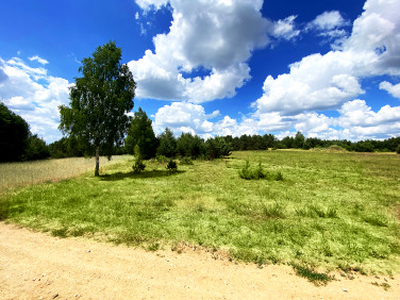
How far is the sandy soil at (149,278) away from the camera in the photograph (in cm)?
358

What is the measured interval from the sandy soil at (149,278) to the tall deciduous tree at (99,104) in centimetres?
1390

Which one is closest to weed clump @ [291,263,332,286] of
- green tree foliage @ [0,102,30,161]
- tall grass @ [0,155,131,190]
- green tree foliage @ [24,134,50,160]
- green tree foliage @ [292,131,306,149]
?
tall grass @ [0,155,131,190]

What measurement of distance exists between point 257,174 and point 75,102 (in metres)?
19.2

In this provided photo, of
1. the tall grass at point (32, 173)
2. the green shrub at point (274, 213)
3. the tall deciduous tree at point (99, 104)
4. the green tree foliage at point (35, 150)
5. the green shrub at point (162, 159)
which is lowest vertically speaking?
the green shrub at point (274, 213)

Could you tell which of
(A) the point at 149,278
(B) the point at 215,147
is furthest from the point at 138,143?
(A) the point at 149,278

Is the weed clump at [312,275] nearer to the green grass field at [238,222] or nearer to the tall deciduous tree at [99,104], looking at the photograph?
the green grass field at [238,222]

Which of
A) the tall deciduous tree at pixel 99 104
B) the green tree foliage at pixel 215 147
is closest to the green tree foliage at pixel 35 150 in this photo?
the tall deciduous tree at pixel 99 104

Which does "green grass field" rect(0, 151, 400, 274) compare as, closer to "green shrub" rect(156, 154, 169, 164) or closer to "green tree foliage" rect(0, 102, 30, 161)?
"green shrub" rect(156, 154, 169, 164)

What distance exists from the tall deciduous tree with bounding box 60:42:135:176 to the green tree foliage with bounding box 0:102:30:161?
2472 cm

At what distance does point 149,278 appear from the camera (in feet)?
13.2

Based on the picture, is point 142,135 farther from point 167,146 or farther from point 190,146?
point 190,146

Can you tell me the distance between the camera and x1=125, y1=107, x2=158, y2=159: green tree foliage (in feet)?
125

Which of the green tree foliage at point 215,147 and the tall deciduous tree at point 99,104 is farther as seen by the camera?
the green tree foliage at point 215,147

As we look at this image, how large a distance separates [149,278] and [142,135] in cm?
3686
